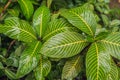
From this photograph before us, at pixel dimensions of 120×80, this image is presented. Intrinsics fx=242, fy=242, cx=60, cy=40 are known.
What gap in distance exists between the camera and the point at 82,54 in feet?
6.05

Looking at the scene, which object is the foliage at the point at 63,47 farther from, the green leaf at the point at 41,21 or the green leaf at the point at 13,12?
the green leaf at the point at 13,12

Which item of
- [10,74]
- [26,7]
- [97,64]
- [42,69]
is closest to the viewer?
[97,64]

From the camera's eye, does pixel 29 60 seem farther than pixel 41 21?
No

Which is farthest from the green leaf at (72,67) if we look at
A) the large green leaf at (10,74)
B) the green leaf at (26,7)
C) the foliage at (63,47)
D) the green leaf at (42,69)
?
the green leaf at (26,7)

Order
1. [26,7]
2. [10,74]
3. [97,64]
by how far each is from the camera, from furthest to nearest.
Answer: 1. [26,7]
2. [10,74]
3. [97,64]

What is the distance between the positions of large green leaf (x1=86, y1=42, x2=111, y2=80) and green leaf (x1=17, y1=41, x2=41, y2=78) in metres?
0.36

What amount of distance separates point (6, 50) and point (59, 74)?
0.53 meters

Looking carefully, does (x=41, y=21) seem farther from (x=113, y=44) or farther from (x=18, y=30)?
(x=113, y=44)

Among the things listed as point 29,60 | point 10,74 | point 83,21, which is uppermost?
point 83,21

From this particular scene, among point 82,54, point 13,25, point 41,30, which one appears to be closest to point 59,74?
point 82,54

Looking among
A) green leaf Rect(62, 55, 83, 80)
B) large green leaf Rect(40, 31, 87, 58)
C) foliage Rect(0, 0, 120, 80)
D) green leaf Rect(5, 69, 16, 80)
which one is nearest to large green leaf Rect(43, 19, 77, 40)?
foliage Rect(0, 0, 120, 80)

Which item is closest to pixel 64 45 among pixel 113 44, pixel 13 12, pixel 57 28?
pixel 57 28

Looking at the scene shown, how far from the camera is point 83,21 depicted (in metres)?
1.74

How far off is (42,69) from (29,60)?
128mm
